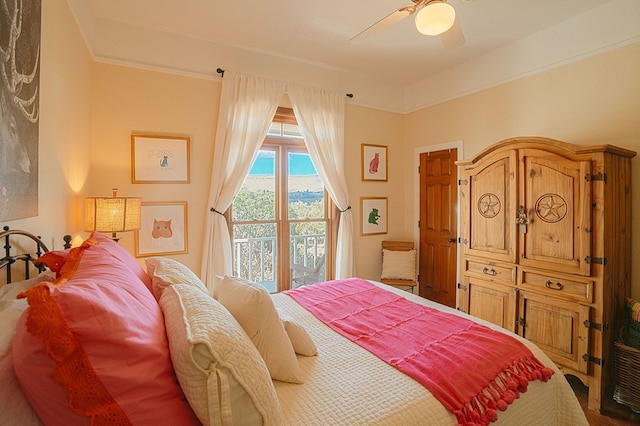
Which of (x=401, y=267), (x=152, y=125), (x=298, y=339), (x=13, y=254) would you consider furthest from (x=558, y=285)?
(x=152, y=125)

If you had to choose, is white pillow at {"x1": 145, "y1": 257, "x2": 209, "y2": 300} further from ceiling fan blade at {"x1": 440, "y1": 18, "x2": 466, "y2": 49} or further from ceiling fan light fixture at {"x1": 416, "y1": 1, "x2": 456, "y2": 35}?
ceiling fan blade at {"x1": 440, "y1": 18, "x2": 466, "y2": 49}

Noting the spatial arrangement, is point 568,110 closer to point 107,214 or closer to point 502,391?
point 502,391

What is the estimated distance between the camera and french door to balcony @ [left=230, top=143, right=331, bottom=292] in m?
3.37

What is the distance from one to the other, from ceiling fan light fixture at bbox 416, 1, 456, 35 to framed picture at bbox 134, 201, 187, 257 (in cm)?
246

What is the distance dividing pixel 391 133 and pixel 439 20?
96.4 inches

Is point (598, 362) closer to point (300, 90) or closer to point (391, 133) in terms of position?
point (391, 133)

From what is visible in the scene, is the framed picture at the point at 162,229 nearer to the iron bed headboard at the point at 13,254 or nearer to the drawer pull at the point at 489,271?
the iron bed headboard at the point at 13,254

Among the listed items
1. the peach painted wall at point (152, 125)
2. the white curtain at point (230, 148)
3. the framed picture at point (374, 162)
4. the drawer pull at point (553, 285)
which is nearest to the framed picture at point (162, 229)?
the peach painted wall at point (152, 125)

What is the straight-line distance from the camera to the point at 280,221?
3.48 metres

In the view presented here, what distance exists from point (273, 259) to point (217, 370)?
8.91 feet

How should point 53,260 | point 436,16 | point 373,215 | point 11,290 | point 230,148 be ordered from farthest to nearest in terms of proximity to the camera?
point 373,215 → point 230,148 → point 436,16 → point 53,260 → point 11,290

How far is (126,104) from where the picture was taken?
271 cm

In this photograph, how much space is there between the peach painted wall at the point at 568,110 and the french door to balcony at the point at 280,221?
182cm

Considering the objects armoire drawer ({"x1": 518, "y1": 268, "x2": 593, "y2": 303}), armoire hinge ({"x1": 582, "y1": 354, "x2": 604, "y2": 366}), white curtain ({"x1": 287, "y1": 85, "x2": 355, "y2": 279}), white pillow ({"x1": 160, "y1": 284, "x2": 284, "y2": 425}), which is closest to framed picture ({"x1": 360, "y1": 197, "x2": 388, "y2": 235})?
white curtain ({"x1": 287, "y1": 85, "x2": 355, "y2": 279})
